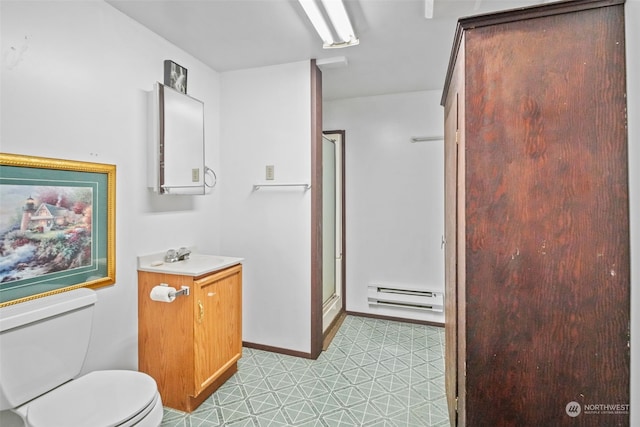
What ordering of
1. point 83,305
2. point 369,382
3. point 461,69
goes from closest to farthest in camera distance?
point 461,69 < point 83,305 < point 369,382

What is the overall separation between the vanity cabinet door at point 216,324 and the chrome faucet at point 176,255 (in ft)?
1.16

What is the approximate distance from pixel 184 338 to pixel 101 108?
1427mm

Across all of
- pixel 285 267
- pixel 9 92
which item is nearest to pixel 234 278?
pixel 285 267

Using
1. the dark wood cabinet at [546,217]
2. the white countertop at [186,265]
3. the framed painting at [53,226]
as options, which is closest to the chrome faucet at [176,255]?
the white countertop at [186,265]

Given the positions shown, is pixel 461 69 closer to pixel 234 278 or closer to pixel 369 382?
pixel 234 278

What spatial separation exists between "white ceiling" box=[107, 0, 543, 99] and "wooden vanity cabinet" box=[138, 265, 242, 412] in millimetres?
1603

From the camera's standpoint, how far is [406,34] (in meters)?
2.11

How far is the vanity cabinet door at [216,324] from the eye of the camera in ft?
6.20

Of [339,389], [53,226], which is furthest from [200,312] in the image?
[339,389]

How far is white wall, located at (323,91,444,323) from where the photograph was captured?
3223 millimetres

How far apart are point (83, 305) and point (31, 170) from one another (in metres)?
0.68

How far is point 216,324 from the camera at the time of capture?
205 cm

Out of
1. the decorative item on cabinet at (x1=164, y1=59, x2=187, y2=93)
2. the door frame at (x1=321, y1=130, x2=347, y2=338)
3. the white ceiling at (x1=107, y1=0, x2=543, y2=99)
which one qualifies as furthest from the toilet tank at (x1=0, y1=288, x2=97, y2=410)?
the door frame at (x1=321, y1=130, x2=347, y2=338)

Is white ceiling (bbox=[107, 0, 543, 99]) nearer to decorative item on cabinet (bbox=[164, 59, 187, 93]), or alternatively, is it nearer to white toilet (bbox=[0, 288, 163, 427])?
decorative item on cabinet (bbox=[164, 59, 187, 93])
